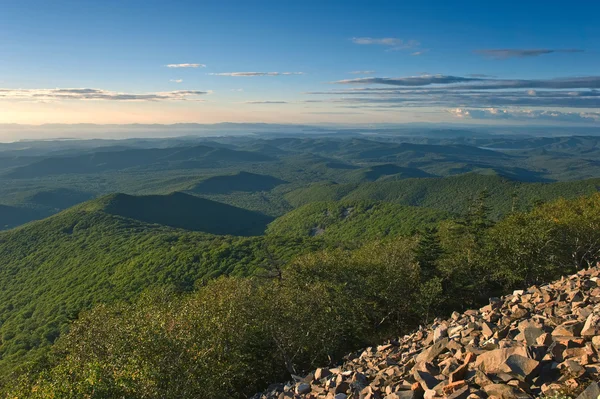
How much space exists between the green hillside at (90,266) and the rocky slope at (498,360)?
49501mm

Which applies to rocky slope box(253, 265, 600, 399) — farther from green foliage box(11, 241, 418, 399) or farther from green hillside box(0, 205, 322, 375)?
green hillside box(0, 205, 322, 375)

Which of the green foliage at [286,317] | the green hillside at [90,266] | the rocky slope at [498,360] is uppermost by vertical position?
the rocky slope at [498,360]

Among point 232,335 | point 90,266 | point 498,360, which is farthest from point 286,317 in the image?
point 90,266

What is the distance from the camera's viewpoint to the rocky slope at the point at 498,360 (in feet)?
47.0

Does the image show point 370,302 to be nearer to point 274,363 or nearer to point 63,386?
point 274,363

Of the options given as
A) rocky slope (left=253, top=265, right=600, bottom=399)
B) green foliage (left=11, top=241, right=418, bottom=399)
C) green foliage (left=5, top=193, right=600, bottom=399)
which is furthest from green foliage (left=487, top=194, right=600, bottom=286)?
rocky slope (left=253, top=265, right=600, bottom=399)

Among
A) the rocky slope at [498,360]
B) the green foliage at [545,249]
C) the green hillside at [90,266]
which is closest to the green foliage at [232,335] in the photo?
the rocky slope at [498,360]

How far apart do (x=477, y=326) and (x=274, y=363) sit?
52.6 ft

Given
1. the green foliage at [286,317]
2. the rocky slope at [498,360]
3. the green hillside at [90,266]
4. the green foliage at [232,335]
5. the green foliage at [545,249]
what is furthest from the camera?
the green hillside at [90,266]

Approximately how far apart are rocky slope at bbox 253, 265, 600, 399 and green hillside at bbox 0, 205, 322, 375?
49.5 meters

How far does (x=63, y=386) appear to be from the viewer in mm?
19250

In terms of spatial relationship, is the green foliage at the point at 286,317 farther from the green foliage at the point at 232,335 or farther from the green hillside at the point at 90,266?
the green hillside at the point at 90,266

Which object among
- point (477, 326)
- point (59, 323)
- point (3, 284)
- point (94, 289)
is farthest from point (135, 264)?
point (477, 326)

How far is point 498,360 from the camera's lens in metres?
15.8
